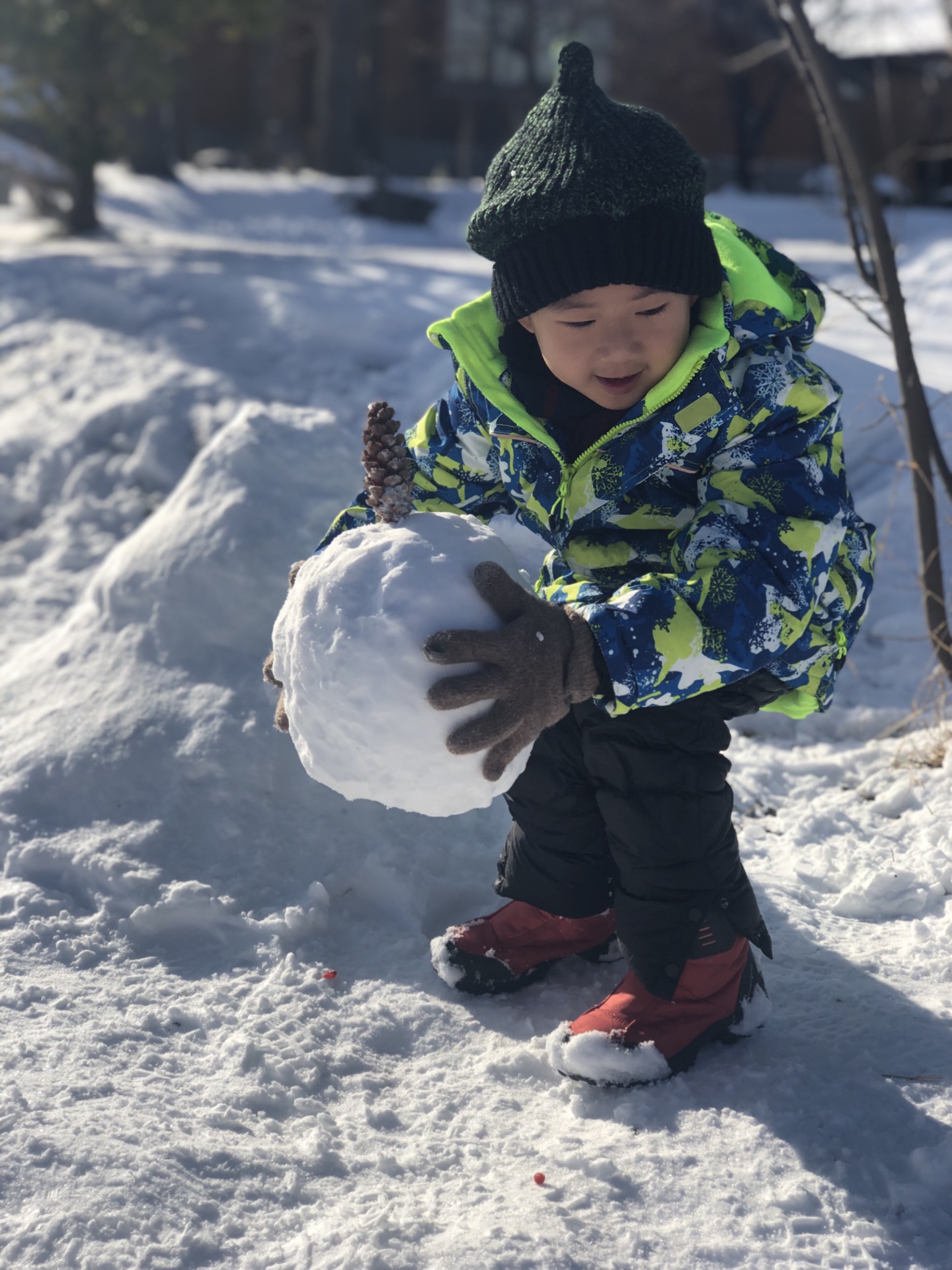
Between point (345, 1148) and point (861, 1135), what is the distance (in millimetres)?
717

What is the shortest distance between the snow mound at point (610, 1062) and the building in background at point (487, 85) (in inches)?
664

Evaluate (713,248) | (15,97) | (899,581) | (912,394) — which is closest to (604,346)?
(713,248)

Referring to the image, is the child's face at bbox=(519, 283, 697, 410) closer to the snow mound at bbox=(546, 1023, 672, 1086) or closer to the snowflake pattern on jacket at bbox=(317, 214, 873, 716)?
the snowflake pattern on jacket at bbox=(317, 214, 873, 716)

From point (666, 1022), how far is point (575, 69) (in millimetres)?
1436

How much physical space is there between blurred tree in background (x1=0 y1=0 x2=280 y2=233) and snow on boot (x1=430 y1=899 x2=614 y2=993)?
31.1 ft

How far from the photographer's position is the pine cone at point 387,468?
160 centimetres

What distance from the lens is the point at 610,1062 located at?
5.44 feet

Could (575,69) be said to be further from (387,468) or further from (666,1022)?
(666,1022)

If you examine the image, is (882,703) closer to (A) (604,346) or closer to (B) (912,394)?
(B) (912,394)

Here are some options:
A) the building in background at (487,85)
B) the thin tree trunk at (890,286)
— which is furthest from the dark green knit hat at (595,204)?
the building in background at (487,85)

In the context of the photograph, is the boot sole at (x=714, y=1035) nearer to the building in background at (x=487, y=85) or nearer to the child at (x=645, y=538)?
the child at (x=645, y=538)

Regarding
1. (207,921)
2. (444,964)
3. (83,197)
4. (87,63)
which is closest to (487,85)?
(83,197)

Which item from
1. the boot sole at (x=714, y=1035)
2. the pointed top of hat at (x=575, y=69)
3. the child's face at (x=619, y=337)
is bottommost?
the boot sole at (x=714, y=1035)

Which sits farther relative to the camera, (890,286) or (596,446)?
(890,286)
